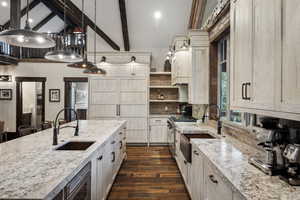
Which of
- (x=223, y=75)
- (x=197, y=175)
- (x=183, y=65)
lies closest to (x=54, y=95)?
(x=183, y=65)

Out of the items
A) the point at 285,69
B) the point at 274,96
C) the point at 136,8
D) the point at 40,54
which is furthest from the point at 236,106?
the point at 40,54

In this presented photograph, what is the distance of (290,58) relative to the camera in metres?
1.06

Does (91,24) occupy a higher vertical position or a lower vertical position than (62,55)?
higher

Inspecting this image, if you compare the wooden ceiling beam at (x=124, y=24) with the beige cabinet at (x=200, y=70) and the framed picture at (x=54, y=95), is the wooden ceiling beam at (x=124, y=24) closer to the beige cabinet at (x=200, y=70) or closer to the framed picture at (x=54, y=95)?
the beige cabinet at (x=200, y=70)

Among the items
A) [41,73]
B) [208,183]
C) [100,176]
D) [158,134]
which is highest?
[41,73]

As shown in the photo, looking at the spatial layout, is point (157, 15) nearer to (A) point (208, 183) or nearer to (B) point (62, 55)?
(B) point (62, 55)

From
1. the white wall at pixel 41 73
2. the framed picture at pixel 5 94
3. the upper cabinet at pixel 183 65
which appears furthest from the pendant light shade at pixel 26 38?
the framed picture at pixel 5 94

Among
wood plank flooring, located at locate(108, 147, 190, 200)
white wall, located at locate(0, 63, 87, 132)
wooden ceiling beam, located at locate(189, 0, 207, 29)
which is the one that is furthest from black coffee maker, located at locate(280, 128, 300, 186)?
white wall, located at locate(0, 63, 87, 132)

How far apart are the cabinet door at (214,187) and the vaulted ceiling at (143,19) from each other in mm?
4862

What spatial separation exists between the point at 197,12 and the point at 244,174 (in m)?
4.84

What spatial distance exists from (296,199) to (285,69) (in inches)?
27.9

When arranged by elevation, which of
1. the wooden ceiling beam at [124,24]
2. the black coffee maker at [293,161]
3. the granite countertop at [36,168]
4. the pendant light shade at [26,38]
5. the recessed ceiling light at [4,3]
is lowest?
the granite countertop at [36,168]

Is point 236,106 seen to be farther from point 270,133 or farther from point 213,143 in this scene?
point 213,143

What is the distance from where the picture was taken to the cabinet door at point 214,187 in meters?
1.34
